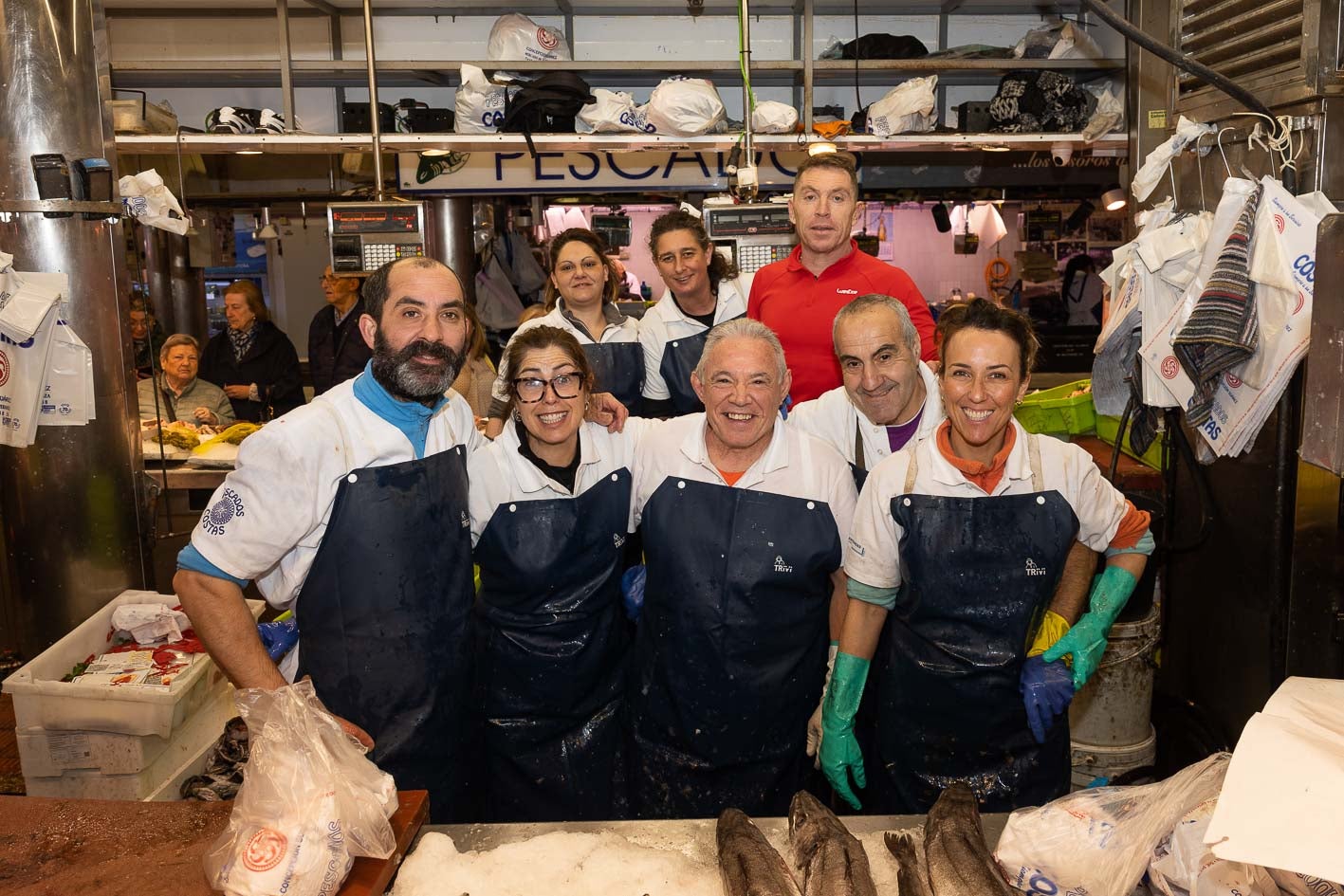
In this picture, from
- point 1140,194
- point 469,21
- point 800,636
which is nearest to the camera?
point 800,636

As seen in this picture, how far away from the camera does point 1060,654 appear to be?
109 inches

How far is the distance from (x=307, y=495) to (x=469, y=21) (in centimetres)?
533

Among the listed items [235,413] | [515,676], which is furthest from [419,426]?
[235,413]

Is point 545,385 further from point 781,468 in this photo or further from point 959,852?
point 959,852

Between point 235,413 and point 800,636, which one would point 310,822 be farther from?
point 235,413

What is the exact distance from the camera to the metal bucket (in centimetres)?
380

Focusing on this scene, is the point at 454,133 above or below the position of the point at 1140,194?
above

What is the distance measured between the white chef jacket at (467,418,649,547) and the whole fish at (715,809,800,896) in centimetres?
118

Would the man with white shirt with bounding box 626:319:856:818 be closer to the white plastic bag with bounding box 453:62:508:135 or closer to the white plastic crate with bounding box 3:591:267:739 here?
the white plastic crate with bounding box 3:591:267:739

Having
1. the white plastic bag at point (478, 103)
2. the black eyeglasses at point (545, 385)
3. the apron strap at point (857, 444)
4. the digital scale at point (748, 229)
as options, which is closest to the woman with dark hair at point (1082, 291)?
the digital scale at point (748, 229)

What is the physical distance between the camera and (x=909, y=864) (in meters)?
1.87

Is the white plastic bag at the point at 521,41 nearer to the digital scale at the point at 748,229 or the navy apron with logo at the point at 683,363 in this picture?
the digital scale at the point at 748,229

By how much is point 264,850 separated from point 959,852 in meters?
1.16

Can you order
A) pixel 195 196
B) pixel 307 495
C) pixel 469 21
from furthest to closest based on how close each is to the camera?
pixel 195 196, pixel 469 21, pixel 307 495
